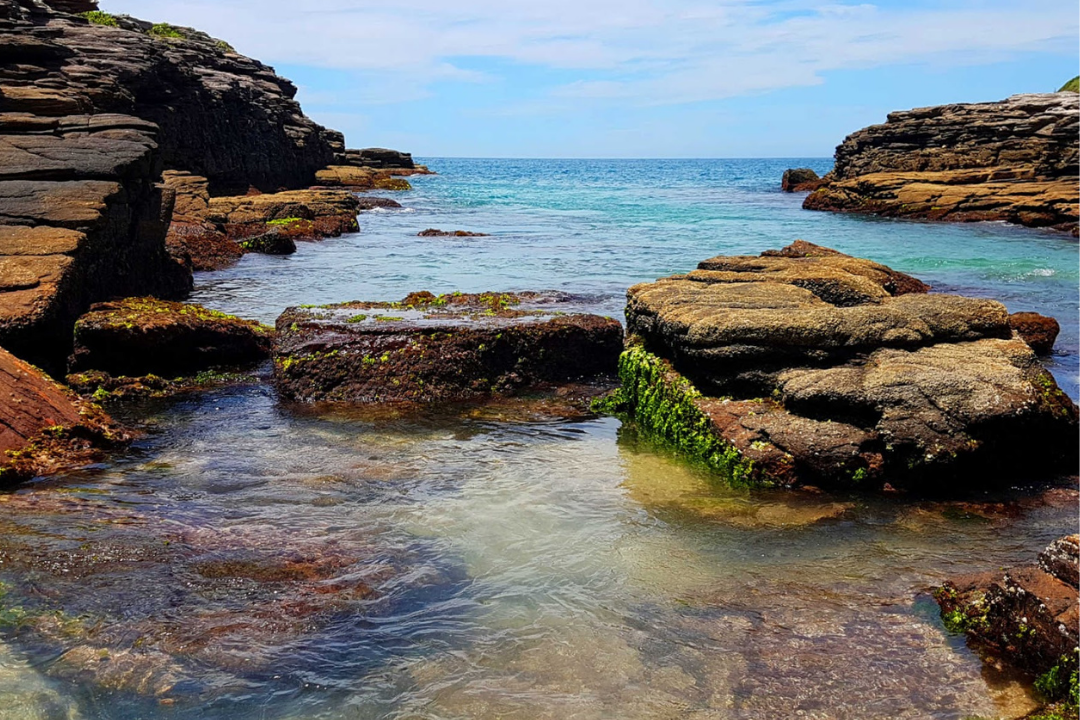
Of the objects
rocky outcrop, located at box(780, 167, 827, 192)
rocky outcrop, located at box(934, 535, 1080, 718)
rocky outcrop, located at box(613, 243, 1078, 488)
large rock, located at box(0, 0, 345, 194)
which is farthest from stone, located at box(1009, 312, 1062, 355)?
rocky outcrop, located at box(780, 167, 827, 192)

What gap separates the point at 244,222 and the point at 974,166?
36749 mm

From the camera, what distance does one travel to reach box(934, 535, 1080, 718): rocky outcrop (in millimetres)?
3938

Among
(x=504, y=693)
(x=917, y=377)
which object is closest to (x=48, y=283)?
(x=504, y=693)

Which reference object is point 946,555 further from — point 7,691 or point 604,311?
point 604,311

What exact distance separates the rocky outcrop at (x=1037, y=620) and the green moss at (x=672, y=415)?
7.42 feet

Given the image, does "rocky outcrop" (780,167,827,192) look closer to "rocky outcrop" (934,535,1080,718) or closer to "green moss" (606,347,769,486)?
"green moss" (606,347,769,486)

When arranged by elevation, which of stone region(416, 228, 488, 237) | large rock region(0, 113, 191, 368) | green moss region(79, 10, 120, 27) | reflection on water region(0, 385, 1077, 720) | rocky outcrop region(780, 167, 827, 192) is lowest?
reflection on water region(0, 385, 1077, 720)

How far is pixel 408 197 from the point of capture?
51.8 m

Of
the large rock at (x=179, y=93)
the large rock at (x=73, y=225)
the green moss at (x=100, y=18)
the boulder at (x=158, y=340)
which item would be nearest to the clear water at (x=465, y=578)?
the boulder at (x=158, y=340)

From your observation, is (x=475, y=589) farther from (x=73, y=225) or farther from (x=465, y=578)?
(x=73, y=225)

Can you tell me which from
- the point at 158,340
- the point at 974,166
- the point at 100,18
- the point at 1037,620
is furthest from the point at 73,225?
the point at 974,166

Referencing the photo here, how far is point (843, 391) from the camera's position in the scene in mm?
6867

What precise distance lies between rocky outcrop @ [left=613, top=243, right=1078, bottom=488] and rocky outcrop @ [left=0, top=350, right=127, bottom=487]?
483 cm

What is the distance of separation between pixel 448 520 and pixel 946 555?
326cm
